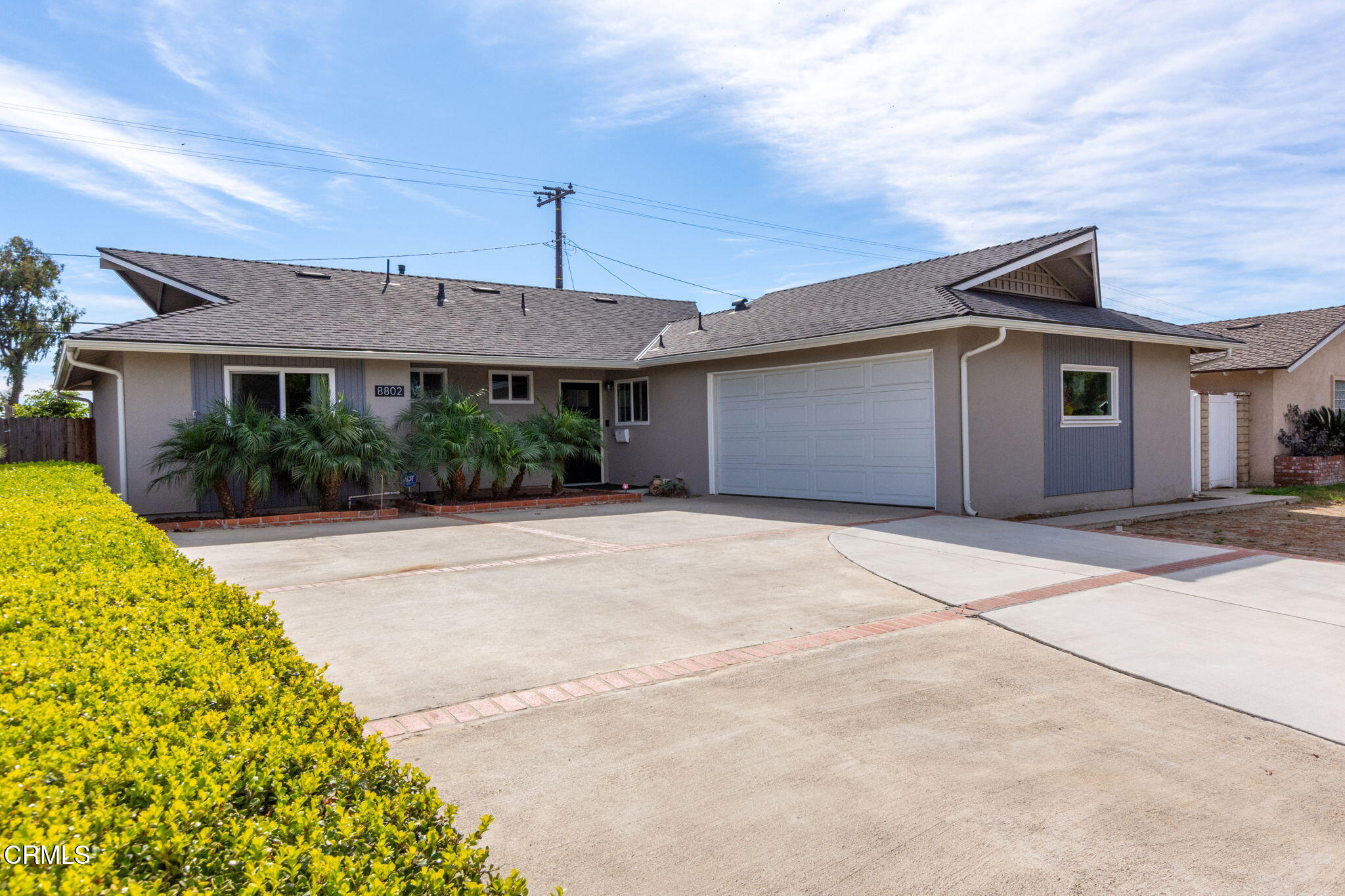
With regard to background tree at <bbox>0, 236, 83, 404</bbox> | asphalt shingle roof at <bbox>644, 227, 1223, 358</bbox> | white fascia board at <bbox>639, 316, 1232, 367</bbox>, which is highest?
background tree at <bbox>0, 236, 83, 404</bbox>

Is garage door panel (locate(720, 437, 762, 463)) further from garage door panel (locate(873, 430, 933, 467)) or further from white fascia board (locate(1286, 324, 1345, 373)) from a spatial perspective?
white fascia board (locate(1286, 324, 1345, 373))

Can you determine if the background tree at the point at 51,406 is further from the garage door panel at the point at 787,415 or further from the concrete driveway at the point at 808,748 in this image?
the concrete driveway at the point at 808,748

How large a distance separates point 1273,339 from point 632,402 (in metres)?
14.6

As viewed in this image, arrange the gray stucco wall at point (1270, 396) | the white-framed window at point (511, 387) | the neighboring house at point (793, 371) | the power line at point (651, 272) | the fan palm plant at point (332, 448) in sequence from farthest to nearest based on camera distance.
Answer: the power line at point (651, 272) → the gray stucco wall at point (1270, 396) → the white-framed window at point (511, 387) → the fan palm plant at point (332, 448) → the neighboring house at point (793, 371)

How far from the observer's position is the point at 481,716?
13.3 ft

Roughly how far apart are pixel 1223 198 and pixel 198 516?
24890 millimetres

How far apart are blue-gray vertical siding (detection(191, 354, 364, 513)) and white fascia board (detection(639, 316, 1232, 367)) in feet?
18.1

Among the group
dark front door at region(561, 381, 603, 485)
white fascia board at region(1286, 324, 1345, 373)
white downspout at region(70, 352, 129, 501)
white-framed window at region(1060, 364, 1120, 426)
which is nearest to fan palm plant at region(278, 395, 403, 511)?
white downspout at region(70, 352, 129, 501)

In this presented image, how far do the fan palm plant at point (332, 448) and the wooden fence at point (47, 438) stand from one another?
7.88 meters

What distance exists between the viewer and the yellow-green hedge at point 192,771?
152 cm

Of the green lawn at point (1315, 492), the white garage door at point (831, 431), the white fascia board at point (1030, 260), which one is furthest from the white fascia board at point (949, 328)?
the green lawn at point (1315, 492)

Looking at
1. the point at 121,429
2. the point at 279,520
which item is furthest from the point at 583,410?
the point at 121,429

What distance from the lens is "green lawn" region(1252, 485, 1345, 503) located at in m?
14.7

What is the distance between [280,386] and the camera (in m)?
12.9
